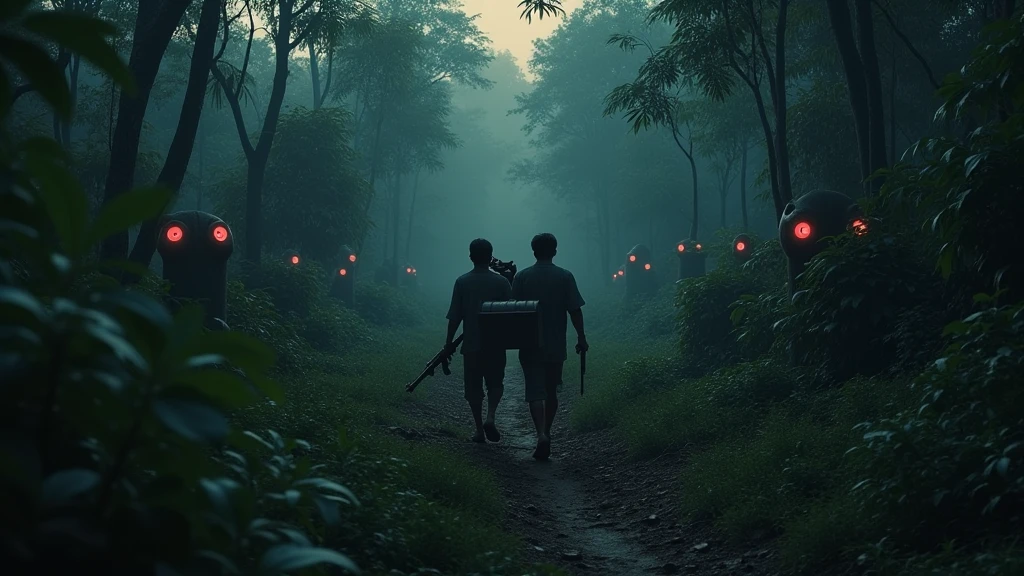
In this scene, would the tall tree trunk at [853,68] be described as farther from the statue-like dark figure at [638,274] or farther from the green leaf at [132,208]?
the statue-like dark figure at [638,274]

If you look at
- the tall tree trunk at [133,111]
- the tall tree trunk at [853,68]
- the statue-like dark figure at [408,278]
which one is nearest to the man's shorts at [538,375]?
the tall tree trunk at [133,111]

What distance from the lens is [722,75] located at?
14.5 m

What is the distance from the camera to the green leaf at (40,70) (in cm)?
158

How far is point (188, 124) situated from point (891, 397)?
27.7 ft

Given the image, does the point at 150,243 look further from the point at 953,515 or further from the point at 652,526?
the point at 953,515

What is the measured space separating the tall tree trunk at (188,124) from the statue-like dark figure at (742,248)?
40.9 ft

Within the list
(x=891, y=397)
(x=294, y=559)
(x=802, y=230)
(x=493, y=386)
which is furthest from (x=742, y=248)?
(x=294, y=559)

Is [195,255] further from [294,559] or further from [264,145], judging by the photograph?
[294,559]

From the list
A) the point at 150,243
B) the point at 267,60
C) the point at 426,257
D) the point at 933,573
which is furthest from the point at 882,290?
the point at 426,257

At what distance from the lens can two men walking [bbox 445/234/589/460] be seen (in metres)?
8.61

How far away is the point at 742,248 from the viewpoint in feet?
67.0

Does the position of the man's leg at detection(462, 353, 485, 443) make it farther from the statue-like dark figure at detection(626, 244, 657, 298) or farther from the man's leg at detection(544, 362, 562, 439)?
the statue-like dark figure at detection(626, 244, 657, 298)

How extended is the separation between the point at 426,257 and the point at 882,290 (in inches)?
2681

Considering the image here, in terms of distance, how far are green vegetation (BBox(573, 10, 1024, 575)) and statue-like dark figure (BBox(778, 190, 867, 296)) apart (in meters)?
0.73
